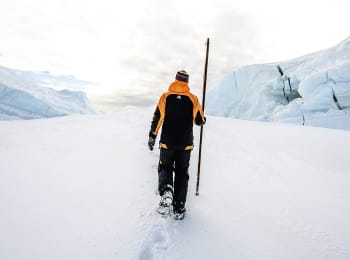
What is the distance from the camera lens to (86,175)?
3.60m

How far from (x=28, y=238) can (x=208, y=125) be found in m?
6.66

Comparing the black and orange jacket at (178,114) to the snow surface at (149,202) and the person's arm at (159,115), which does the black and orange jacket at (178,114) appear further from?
the snow surface at (149,202)

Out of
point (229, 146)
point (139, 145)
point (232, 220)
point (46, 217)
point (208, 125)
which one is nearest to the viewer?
point (46, 217)

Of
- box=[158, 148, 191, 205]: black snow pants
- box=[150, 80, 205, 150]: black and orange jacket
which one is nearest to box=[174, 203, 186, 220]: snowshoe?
box=[158, 148, 191, 205]: black snow pants

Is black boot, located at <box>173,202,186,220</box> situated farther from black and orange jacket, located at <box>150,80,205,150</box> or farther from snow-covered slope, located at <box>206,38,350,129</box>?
snow-covered slope, located at <box>206,38,350,129</box>

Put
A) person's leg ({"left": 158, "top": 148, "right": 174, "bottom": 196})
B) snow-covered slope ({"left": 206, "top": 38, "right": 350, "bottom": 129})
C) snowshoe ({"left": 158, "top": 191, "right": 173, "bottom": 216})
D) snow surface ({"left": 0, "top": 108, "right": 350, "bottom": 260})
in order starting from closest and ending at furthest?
1. snow surface ({"left": 0, "top": 108, "right": 350, "bottom": 260})
2. snowshoe ({"left": 158, "top": 191, "right": 173, "bottom": 216})
3. person's leg ({"left": 158, "top": 148, "right": 174, "bottom": 196})
4. snow-covered slope ({"left": 206, "top": 38, "right": 350, "bottom": 129})

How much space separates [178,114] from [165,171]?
2.38ft

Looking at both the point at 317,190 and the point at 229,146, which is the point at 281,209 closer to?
the point at 317,190

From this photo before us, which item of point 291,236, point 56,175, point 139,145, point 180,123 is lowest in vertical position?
point 291,236

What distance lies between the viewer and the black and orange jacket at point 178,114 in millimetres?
2674

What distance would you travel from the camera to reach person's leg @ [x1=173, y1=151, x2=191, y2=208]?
8.57 feet

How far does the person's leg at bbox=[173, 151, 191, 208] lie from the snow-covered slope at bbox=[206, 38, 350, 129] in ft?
66.5

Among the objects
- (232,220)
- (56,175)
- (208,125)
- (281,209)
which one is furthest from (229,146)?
(56,175)

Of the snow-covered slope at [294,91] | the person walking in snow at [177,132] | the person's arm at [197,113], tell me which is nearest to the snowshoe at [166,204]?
the person walking in snow at [177,132]
